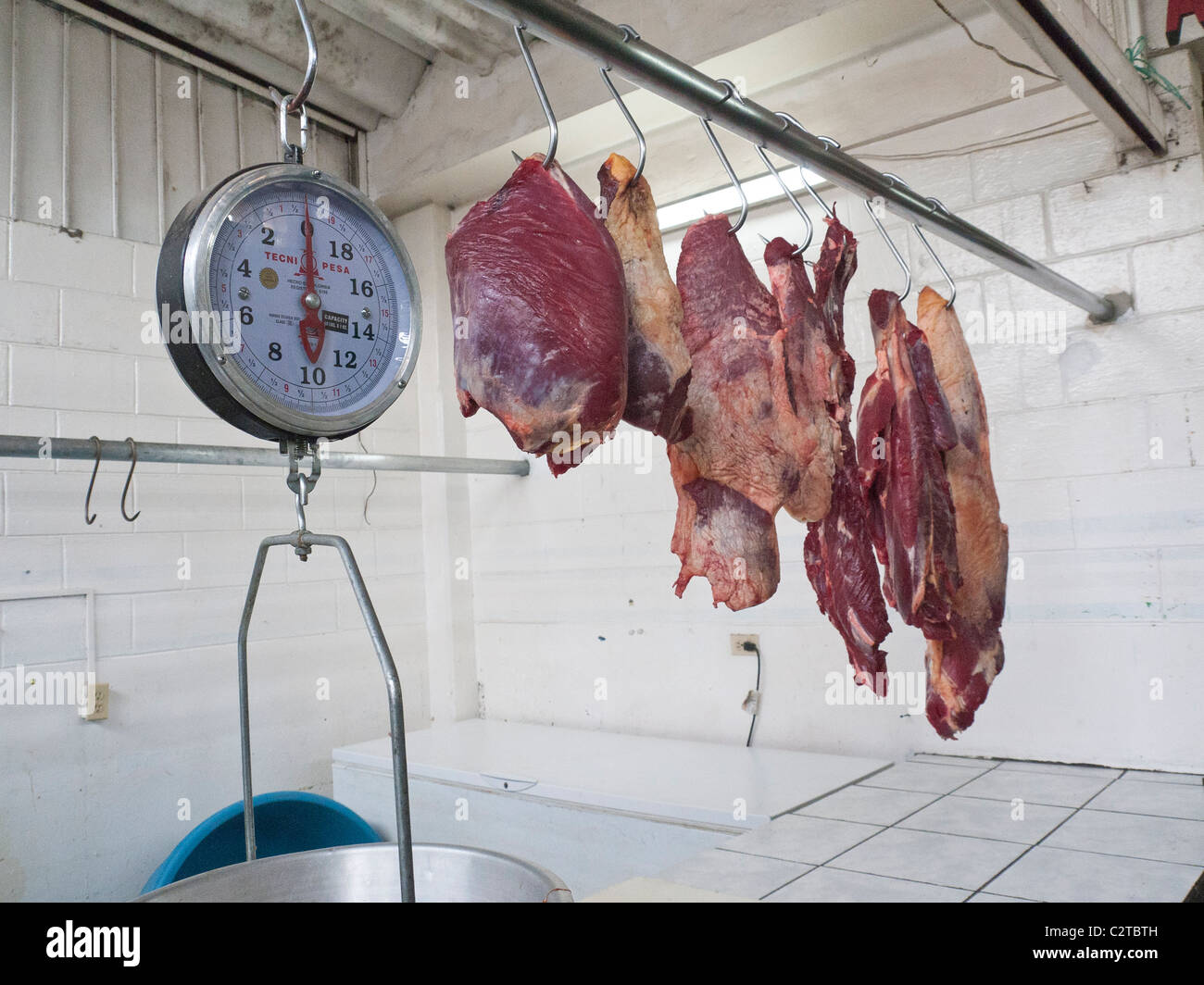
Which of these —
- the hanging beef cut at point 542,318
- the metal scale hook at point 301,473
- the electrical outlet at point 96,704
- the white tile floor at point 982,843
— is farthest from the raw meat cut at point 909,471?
the electrical outlet at point 96,704

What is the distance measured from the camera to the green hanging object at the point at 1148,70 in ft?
7.38

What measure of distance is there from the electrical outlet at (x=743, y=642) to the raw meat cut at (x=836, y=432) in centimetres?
107

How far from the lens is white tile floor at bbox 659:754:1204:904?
62.5 inches

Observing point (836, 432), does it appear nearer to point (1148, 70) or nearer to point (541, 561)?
point (1148, 70)

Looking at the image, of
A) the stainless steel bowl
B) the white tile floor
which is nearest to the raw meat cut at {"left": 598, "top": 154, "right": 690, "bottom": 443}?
the stainless steel bowl

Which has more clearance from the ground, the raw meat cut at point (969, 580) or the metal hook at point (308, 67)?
the metal hook at point (308, 67)

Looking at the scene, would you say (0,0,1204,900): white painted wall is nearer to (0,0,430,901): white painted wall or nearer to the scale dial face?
(0,0,430,901): white painted wall

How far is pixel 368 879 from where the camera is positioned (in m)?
1.35

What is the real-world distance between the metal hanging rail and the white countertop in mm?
1323

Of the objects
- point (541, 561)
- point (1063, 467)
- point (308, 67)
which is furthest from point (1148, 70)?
point (541, 561)

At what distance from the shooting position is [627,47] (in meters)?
1.16

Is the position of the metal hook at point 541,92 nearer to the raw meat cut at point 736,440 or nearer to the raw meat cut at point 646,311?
the raw meat cut at point 646,311
